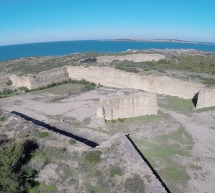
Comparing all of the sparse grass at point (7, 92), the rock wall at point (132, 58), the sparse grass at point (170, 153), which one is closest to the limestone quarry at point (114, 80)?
the sparse grass at point (7, 92)

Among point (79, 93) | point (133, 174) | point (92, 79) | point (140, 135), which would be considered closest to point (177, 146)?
point (140, 135)

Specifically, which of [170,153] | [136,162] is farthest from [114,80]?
[136,162]

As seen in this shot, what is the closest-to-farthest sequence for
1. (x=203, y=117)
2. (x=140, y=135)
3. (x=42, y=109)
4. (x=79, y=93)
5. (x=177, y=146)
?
(x=177, y=146) → (x=140, y=135) → (x=203, y=117) → (x=42, y=109) → (x=79, y=93)

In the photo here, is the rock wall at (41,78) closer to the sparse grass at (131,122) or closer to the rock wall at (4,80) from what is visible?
the rock wall at (4,80)

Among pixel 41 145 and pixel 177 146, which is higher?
pixel 41 145

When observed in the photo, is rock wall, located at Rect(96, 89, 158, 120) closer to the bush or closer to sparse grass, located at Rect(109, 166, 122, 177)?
sparse grass, located at Rect(109, 166, 122, 177)

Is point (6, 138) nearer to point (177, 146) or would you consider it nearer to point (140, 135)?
point (140, 135)
